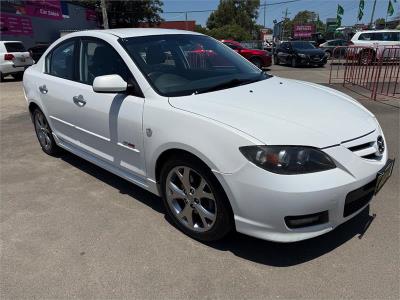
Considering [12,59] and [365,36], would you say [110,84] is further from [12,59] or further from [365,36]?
[365,36]

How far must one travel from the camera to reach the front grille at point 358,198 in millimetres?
2602

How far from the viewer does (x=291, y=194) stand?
2414 mm

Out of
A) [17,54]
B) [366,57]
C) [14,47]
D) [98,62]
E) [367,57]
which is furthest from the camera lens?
[14,47]

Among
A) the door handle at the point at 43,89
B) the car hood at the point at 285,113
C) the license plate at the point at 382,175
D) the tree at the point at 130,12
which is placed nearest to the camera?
the car hood at the point at 285,113

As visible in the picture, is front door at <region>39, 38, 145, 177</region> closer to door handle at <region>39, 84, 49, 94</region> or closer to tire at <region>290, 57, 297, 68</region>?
door handle at <region>39, 84, 49, 94</region>

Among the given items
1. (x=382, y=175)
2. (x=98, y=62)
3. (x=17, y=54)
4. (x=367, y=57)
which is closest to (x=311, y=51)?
(x=367, y=57)

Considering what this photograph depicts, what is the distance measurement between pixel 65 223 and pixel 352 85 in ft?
34.6

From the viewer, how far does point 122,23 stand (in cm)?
4353

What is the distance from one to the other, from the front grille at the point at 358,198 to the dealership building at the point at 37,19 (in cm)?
2717

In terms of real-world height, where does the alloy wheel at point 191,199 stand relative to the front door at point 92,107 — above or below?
below

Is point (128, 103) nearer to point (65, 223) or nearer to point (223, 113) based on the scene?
point (223, 113)

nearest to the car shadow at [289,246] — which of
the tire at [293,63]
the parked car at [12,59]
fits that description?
the parked car at [12,59]

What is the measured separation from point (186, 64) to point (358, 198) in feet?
6.85

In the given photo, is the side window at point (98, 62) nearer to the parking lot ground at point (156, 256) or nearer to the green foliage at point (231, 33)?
the parking lot ground at point (156, 256)
